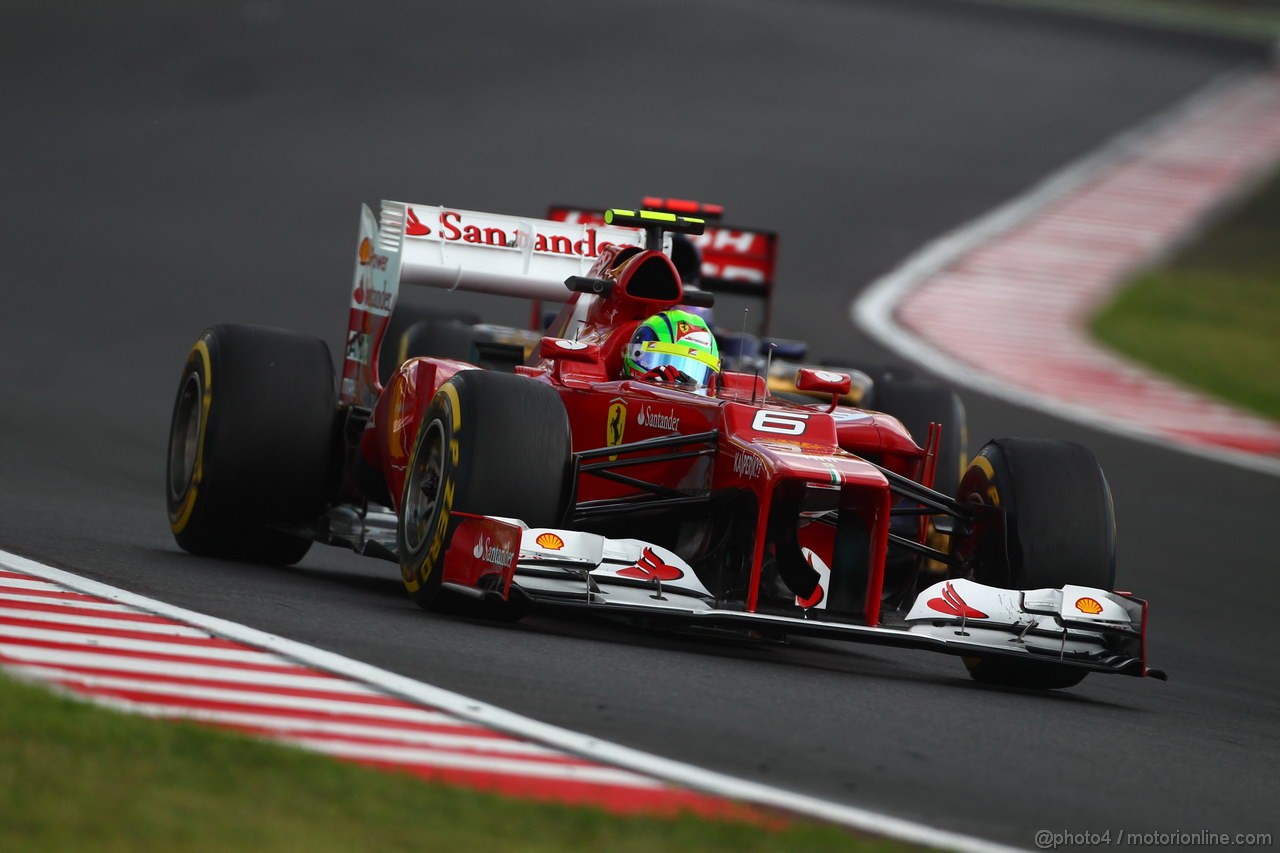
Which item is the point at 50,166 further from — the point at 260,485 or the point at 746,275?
the point at 260,485

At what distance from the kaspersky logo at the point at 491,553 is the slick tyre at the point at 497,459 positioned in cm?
14

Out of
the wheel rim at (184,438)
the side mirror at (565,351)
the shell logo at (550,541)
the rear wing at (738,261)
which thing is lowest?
the wheel rim at (184,438)

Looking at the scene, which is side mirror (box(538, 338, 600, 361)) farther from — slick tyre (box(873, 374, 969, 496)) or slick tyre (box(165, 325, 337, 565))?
slick tyre (box(873, 374, 969, 496))

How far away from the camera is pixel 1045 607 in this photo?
7.94 meters

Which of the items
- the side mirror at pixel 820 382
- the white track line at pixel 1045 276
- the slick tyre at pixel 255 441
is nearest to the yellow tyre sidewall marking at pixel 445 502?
the side mirror at pixel 820 382

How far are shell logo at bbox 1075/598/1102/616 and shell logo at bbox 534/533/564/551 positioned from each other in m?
2.03

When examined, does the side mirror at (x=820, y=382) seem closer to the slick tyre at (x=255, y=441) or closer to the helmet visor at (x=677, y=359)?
the helmet visor at (x=677, y=359)

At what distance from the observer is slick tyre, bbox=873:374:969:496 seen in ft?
38.0

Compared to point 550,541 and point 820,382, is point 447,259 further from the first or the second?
point 550,541

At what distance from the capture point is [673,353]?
887 centimetres

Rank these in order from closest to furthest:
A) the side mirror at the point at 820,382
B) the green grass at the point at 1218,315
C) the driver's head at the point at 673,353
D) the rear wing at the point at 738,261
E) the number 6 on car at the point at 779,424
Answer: the number 6 on car at the point at 779,424 < the side mirror at the point at 820,382 < the driver's head at the point at 673,353 < the rear wing at the point at 738,261 < the green grass at the point at 1218,315

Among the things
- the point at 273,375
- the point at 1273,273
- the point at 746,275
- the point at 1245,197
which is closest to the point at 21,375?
the point at 746,275

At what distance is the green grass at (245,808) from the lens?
4371 millimetres

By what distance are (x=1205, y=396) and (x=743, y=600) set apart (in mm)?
13068
